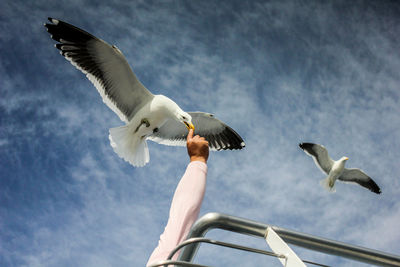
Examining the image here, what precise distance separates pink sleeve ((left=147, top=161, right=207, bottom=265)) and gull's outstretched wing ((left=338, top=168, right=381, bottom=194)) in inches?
281

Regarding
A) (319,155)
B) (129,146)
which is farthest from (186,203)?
(319,155)

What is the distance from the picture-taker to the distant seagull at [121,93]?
3.47 meters

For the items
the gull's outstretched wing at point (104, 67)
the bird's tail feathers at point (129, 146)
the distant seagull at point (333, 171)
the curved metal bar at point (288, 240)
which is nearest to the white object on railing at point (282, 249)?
the curved metal bar at point (288, 240)

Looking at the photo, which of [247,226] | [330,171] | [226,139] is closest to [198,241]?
[247,226]

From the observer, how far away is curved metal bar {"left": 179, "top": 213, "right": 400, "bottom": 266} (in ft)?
2.06

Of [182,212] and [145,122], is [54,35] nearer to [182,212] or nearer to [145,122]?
[145,122]

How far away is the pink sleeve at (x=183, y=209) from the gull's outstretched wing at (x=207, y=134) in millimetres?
3333

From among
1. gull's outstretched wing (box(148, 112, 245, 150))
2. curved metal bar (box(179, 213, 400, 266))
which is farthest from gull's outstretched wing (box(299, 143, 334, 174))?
curved metal bar (box(179, 213, 400, 266))

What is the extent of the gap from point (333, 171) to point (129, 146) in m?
4.95

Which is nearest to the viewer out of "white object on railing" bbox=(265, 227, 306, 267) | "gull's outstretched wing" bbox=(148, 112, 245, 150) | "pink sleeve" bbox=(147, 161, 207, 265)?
"white object on railing" bbox=(265, 227, 306, 267)

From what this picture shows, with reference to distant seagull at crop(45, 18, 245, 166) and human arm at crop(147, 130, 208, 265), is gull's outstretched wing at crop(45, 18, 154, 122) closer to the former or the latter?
distant seagull at crop(45, 18, 245, 166)

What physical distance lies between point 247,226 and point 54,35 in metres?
3.33

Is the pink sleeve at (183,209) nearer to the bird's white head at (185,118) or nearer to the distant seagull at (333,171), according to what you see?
the bird's white head at (185,118)

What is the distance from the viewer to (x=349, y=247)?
2.19 ft
